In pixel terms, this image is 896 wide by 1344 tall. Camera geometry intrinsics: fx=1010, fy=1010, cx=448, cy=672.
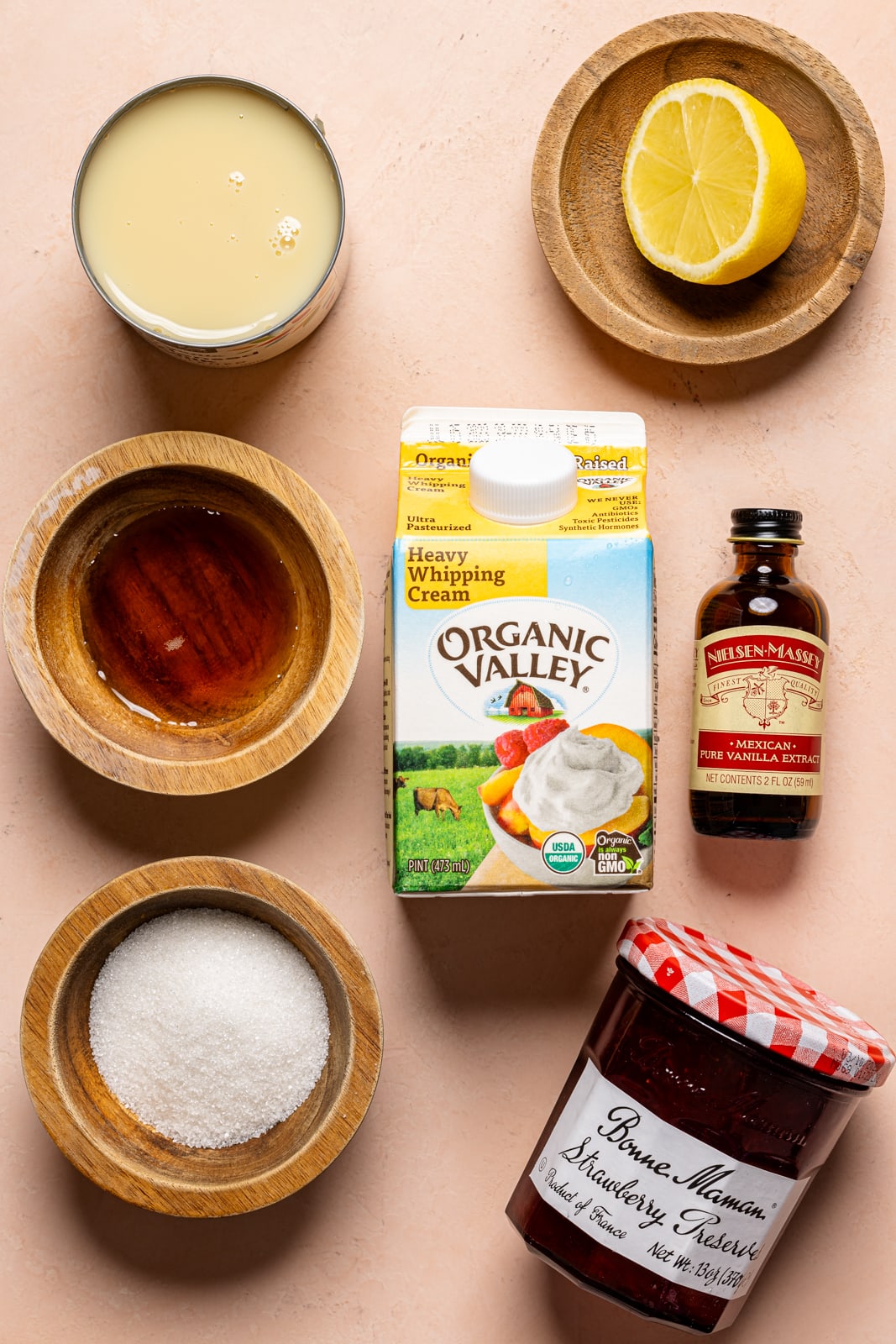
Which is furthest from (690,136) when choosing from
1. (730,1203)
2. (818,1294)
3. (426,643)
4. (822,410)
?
Answer: (818,1294)

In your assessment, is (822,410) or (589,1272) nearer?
(589,1272)

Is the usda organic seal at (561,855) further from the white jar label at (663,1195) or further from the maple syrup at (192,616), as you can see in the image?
the maple syrup at (192,616)

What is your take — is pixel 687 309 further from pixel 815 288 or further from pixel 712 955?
pixel 712 955

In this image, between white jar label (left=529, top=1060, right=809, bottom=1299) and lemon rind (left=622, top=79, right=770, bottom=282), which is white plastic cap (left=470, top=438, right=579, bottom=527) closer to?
lemon rind (left=622, top=79, right=770, bottom=282)

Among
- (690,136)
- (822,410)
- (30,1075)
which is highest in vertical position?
(690,136)

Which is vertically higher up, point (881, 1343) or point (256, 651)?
point (256, 651)

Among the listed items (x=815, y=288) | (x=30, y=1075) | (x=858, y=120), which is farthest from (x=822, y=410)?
(x=30, y=1075)

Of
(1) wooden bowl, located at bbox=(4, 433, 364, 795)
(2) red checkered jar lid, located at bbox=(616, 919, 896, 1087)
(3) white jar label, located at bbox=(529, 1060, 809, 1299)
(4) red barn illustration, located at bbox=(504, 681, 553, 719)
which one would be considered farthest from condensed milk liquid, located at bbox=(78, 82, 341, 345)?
(3) white jar label, located at bbox=(529, 1060, 809, 1299)
